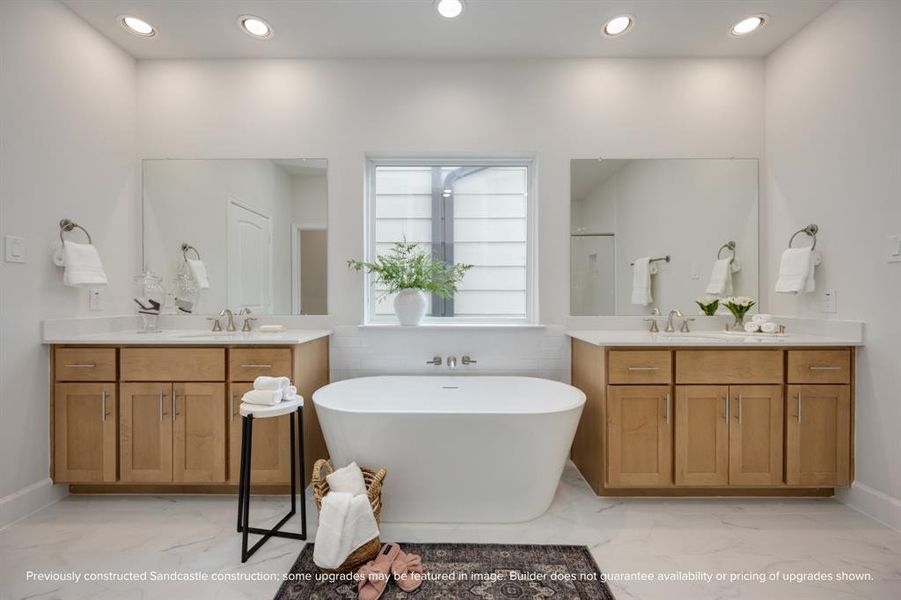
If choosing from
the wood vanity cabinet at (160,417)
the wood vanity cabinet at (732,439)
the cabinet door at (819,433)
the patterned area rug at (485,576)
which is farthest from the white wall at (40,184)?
the cabinet door at (819,433)

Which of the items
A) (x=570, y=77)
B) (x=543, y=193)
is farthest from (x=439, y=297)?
(x=570, y=77)

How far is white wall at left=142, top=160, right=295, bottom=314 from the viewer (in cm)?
285

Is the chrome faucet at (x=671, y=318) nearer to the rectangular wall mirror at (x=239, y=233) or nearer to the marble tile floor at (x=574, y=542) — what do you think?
the marble tile floor at (x=574, y=542)

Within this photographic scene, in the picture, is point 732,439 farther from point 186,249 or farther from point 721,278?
point 186,249

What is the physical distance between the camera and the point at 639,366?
2.25 metres

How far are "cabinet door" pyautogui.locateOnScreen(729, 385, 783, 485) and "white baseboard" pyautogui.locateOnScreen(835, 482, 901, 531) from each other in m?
0.39

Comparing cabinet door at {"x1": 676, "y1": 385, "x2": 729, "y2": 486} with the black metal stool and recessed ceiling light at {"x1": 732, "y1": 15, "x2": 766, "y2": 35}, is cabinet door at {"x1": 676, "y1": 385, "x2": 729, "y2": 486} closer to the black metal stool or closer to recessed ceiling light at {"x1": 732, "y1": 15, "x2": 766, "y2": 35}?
the black metal stool

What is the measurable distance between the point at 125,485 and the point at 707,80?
166 inches

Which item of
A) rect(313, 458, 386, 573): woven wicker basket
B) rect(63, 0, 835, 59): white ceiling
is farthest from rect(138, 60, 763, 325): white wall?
rect(313, 458, 386, 573): woven wicker basket

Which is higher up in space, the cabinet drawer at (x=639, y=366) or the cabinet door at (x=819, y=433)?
the cabinet drawer at (x=639, y=366)

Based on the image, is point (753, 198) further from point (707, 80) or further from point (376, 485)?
point (376, 485)

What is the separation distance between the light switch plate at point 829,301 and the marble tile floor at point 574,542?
40.2 inches

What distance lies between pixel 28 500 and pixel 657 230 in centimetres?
380

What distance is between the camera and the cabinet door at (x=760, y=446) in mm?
2217
